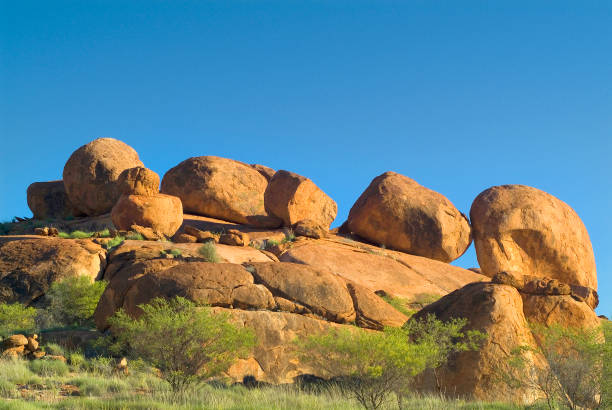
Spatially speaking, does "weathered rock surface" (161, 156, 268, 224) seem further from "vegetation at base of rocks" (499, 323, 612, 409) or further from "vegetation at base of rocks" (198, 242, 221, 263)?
"vegetation at base of rocks" (499, 323, 612, 409)

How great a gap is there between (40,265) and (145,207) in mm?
5727

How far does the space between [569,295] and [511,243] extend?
16.7m

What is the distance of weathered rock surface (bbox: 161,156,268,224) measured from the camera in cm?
3262

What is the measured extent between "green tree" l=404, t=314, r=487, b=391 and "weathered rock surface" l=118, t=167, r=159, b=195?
16003mm

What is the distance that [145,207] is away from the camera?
2531 centimetres

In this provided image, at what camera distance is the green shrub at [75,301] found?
18.8m

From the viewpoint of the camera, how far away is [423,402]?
11750mm

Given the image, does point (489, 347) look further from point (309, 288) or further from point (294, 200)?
point (294, 200)

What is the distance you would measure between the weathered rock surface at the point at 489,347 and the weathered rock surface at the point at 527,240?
54.9ft

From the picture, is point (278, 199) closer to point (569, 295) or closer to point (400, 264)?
point (400, 264)

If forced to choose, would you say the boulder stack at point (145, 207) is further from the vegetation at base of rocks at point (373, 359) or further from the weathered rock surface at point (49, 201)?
the vegetation at base of rocks at point (373, 359)

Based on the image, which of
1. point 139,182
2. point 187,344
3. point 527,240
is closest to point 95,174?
point 139,182

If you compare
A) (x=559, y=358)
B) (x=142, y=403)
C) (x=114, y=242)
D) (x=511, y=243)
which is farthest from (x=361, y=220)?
(x=142, y=403)

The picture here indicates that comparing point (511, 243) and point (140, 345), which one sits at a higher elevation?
point (511, 243)
